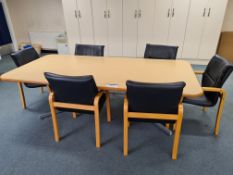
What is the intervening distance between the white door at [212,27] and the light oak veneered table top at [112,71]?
2.23 meters

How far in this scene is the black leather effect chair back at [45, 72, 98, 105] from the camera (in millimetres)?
1488

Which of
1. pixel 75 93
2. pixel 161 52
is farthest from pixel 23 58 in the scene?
pixel 161 52

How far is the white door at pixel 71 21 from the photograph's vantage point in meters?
4.23

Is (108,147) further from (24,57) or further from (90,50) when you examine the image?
(24,57)

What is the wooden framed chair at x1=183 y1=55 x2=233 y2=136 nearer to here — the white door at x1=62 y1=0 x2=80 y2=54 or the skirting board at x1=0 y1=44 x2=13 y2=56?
the white door at x1=62 y1=0 x2=80 y2=54

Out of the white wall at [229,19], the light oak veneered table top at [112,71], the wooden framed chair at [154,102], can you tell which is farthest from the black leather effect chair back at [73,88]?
the white wall at [229,19]

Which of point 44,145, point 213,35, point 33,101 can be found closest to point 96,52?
point 33,101

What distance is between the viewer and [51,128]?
2.16m

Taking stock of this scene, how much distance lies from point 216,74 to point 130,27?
277cm

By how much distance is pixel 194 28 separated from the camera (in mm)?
3959

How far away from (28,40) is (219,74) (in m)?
5.45

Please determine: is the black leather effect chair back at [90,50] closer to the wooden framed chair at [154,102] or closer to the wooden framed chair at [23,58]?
the wooden framed chair at [23,58]

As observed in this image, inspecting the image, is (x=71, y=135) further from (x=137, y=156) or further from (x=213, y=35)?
(x=213, y=35)

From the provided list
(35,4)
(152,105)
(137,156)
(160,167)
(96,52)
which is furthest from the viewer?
(35,4)
